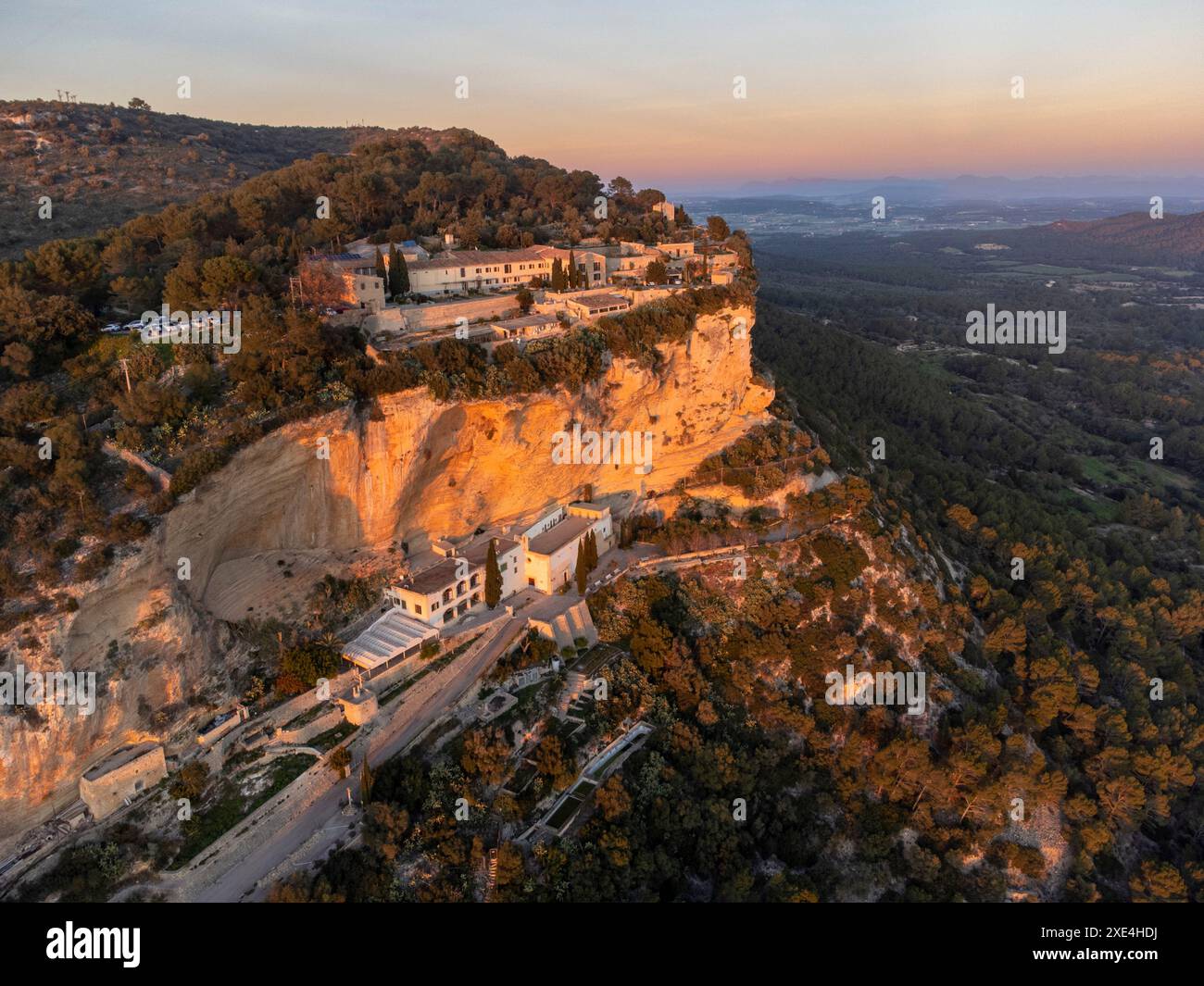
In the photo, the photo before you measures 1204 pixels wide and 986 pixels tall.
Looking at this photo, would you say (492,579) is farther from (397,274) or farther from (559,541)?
(397,274)

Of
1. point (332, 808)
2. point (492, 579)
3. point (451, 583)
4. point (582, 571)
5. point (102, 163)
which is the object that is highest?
point (102, 163)

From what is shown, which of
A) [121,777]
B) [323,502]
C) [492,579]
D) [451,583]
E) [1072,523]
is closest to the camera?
[121,777]

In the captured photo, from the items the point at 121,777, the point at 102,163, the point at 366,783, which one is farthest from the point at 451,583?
the point at 102,163

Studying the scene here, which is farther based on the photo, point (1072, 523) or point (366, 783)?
point (1072, 523)

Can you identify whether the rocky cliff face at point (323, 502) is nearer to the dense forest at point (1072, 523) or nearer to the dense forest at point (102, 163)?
the dense forest at point (1072, 523)

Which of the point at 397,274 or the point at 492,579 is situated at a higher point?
the point at 397,274

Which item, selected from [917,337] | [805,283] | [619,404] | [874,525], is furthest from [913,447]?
[805,283]

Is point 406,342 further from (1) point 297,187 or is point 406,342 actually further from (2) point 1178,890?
(2) point 1178,890
